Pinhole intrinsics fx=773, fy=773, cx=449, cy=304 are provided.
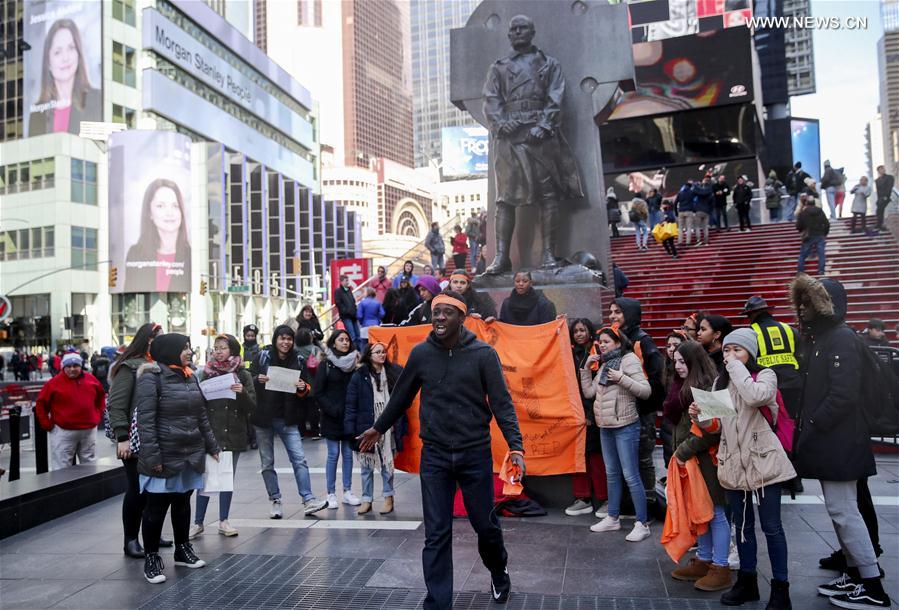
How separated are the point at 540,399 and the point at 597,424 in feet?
2.89

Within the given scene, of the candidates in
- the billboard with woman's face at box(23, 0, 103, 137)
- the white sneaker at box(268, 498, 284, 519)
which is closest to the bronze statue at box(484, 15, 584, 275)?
the white sneaker at box(268, 498, 284, 519)

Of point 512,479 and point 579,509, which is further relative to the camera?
point 579,509

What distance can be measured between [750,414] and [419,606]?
2.56m

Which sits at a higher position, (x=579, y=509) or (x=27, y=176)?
(x=27, y=176)

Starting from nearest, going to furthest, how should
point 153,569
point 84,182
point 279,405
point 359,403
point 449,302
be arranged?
point 449,302 → point 153,569 → point 279,405 → point 359,403 → point 84,182

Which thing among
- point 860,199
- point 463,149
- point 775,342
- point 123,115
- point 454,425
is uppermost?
point 463,149

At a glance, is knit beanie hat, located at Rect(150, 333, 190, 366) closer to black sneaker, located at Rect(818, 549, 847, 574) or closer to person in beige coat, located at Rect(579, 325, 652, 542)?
person in beige coat, located at Rect(579, 325, 652, 542)

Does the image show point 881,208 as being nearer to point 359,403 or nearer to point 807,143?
point 359,403

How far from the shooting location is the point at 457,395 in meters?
4.99

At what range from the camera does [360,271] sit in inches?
877

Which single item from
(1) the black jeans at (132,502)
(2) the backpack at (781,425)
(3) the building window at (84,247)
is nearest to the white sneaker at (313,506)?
(1) the black jeans at (132,502)

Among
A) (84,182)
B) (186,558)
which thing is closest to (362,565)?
(186,558)

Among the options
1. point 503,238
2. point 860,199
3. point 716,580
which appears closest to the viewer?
point 716,580

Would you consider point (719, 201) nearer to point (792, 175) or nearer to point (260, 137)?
point (792, 175)
